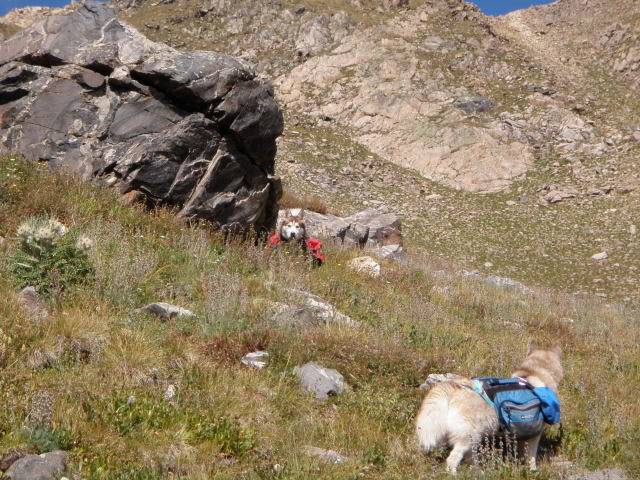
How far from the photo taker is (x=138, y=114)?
969cm

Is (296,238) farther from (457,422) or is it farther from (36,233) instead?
(457,422)

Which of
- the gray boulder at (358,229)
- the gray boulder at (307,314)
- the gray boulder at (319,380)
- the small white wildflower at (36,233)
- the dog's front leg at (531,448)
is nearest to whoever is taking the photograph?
the dog's front leg at (531,448)

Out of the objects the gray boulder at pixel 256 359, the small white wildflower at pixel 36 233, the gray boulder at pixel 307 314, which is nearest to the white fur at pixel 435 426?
the gray boulder at pixel 256 359

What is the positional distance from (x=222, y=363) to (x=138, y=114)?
594 centimetres

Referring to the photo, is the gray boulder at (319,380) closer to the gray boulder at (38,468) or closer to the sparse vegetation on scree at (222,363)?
the sparse vegetation on scree at (222,363)

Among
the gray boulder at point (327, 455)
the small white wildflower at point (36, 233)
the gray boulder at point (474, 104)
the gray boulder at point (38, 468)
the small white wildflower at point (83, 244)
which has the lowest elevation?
the gray boulder at point (38, 468)

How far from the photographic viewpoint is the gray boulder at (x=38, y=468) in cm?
315

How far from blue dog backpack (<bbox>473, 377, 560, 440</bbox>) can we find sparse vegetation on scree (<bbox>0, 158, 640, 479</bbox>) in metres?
0.29

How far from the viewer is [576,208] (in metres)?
22.8

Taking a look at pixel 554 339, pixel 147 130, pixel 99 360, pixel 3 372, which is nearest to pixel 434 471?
pixel 99 360

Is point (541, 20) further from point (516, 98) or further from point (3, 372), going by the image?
point (3, 372)

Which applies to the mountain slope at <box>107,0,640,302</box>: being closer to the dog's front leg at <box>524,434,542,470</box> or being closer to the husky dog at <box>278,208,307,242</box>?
the husky dog at <box>278,208,307,242</box>

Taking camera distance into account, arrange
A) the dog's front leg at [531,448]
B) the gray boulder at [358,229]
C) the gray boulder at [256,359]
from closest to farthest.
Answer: the dog's front leg at [531,448] → the gray boulder at [256,359] → the gray boulder at [358,229]

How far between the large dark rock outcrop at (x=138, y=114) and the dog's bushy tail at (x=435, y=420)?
21.0 feet
